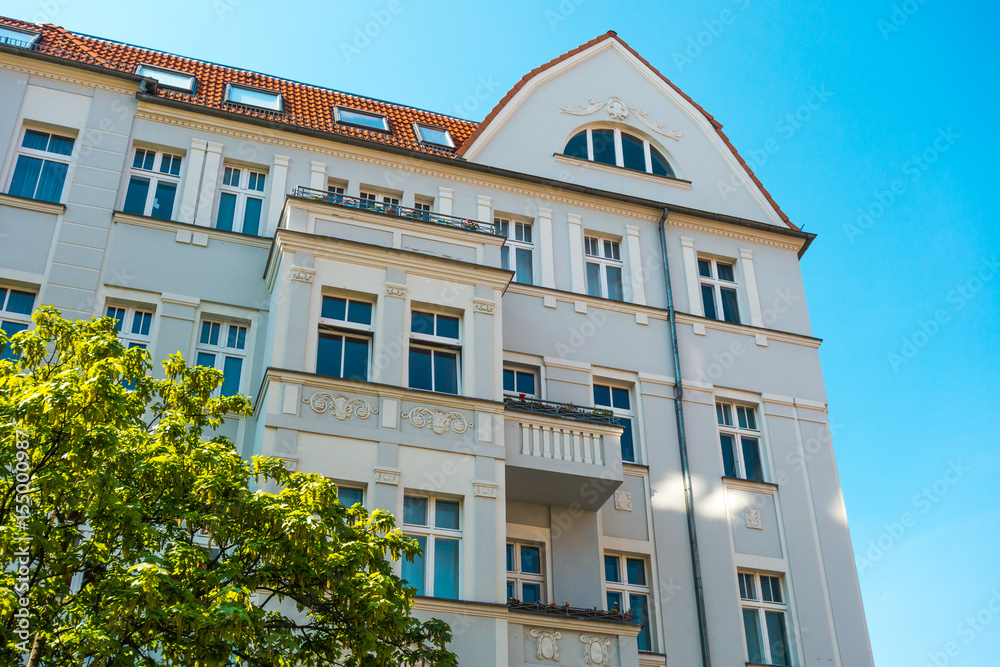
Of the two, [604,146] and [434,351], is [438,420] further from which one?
[604,146]

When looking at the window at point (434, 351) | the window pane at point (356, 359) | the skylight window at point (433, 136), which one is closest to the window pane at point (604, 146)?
the skylight window at point (433, 136)

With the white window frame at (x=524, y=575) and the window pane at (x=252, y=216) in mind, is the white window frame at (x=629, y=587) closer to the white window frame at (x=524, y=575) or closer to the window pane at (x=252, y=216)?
the white window frame at (x=524, y=575)

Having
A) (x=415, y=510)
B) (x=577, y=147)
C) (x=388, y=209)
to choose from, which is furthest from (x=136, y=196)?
(x=577, y=147)

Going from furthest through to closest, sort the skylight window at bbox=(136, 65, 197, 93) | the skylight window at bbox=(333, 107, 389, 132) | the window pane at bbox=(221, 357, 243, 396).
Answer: the skylight window at bbox=(333, 107, 389, 132) → the skylight window at bbox=(136, 65, 197, 93) → the window pane at bbox=(221, 357, 243, 396)

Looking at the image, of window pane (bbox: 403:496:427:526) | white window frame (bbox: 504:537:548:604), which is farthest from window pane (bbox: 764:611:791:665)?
window pane (bbox: 403:496:427:526)

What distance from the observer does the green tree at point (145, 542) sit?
9.79 metres

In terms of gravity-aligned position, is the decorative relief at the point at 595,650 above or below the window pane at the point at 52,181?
below

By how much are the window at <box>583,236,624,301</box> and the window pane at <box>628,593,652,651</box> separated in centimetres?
649

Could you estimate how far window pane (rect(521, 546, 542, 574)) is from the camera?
18.1m

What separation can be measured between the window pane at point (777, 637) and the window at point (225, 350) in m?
10.7

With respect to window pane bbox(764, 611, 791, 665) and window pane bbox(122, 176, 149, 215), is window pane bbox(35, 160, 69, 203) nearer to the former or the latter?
window pane bbox(122, 176, 149, 215)

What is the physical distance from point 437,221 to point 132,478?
10.0 metres

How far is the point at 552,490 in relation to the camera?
59.9 feet

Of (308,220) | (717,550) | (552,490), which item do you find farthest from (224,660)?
(717,550)
